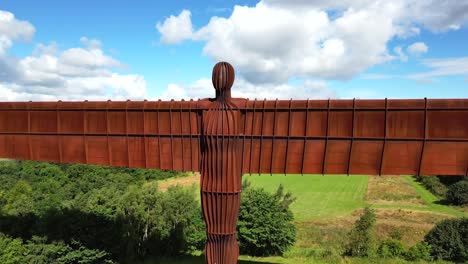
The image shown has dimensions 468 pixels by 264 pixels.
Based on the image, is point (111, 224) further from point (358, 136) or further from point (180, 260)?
point (358, 136)

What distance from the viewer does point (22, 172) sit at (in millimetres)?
67250

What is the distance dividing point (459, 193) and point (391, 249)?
96.1 feet

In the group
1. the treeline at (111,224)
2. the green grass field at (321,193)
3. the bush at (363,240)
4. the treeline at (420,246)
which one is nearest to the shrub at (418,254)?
the treeline at (420,246)

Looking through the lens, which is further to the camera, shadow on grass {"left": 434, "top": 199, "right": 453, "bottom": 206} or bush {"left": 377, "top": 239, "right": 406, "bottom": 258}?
shadow on grass {"left": 434, "top": 199, "right": 453, "bottom": 206}

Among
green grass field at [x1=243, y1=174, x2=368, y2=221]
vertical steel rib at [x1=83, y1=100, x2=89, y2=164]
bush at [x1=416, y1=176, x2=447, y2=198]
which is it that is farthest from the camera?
bush at [x1=416, y1=176, x2=447, y2=198]

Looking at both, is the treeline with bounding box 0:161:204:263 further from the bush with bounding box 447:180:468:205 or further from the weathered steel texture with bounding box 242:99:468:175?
the bush with bounding box 447:180:468:205

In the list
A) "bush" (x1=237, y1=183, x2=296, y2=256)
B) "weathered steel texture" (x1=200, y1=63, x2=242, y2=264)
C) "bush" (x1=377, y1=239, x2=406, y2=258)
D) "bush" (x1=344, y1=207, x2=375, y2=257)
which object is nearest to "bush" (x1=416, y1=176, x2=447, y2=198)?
"bush" (x1=377, y1=239, x2=406, y2=258)

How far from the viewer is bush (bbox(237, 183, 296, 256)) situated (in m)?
34.2

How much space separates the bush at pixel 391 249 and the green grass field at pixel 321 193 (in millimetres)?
16776

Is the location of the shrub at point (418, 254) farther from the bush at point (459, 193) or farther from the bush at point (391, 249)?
the bush at point (459, 193)

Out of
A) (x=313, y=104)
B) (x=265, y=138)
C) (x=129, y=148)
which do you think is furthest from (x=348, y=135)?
(x=129, y=148)

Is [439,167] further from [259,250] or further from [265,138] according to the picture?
[259,250]

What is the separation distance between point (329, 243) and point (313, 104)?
105 ft

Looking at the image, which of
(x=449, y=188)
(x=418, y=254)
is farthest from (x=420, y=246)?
(x=449, y=188)
